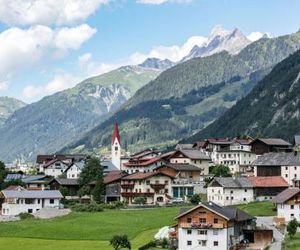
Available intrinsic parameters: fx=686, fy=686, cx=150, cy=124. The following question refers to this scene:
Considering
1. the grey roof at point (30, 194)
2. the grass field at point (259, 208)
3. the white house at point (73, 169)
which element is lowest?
the grass field at point (259, 208)

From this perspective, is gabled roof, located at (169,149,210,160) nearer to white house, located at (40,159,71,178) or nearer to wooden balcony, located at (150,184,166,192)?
wooden balcony, located at (150,184,166,192)

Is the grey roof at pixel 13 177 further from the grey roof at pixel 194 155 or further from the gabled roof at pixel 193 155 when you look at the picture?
the grey roof at pixel 194 155

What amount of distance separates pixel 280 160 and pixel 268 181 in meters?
11.2

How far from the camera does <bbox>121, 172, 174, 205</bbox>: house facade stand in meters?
124

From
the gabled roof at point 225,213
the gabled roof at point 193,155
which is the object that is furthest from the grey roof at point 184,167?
the gabled roof at point 225,213

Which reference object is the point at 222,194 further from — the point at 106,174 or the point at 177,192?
the point at 106,174

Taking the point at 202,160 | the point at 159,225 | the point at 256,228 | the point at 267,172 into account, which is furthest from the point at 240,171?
the point at 256,228

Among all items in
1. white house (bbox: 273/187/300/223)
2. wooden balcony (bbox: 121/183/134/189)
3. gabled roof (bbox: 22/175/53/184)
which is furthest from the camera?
gabled roof (bbox: 22/175/53/184)

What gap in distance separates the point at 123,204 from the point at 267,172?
28.0 meters

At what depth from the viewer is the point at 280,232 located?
3285 inches

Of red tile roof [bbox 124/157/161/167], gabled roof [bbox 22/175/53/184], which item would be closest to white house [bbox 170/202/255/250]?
gabled roof [bbox 22/175/53/184]

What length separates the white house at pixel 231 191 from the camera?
113m

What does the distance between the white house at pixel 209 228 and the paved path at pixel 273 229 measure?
3.27 metres

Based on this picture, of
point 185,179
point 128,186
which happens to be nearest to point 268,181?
point 185,179
